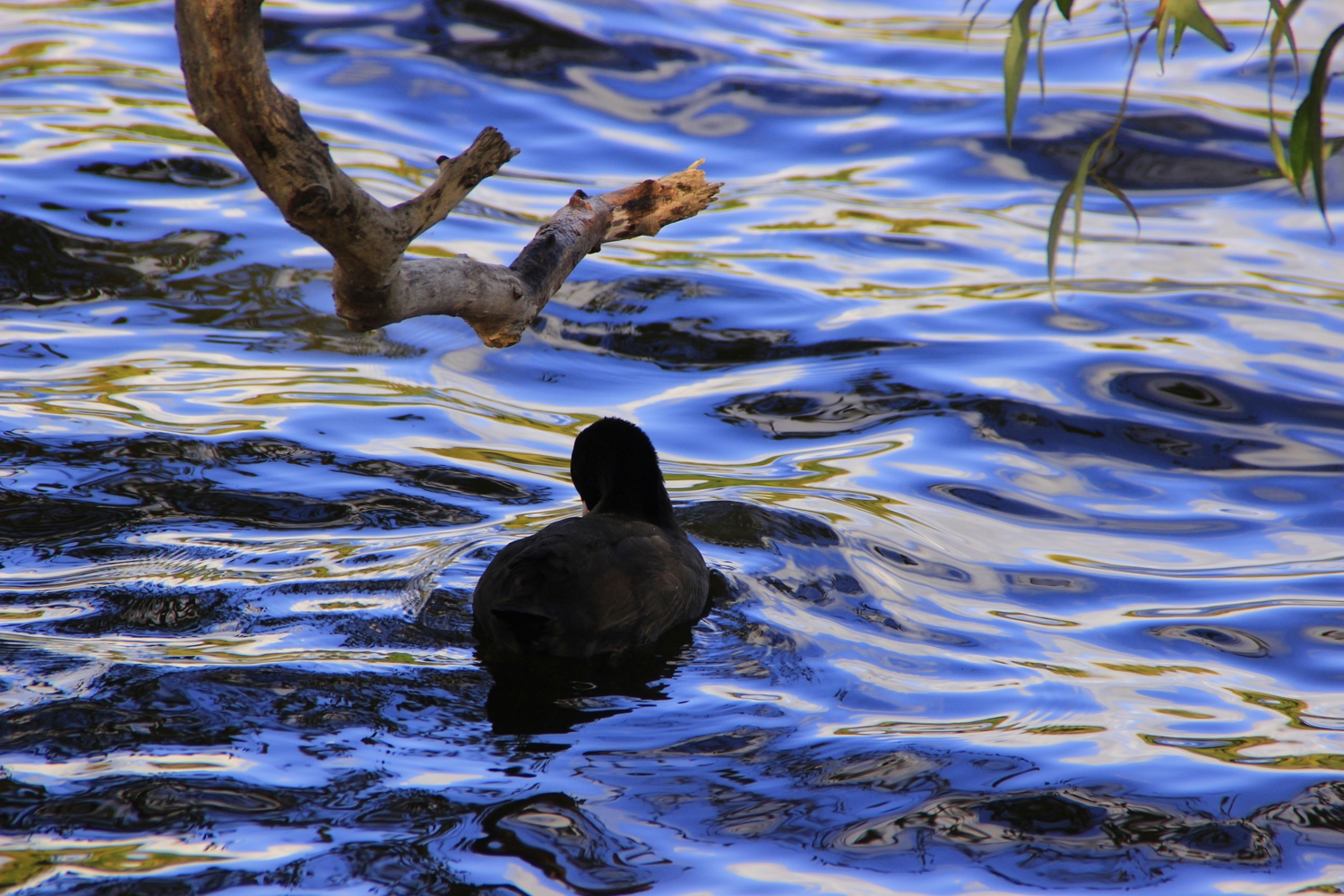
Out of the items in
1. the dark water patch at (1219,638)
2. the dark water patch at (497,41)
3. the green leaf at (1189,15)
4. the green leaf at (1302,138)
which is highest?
the dark water patch at (497,41)

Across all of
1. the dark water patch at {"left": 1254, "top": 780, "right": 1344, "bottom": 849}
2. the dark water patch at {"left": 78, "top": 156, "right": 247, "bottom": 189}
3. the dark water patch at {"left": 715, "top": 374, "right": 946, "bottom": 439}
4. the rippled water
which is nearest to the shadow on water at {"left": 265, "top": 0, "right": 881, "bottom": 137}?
the rippled water

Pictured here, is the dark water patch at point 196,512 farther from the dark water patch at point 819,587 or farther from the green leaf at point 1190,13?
the green leaf at point 1190,13

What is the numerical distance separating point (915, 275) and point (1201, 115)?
235 inches

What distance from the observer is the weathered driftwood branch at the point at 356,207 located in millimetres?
2854

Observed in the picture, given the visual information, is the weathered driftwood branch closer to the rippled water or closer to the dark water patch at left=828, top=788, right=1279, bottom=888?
the rippled water

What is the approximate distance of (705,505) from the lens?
7133 millimetres

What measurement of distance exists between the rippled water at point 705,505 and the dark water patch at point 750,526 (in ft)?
0.10

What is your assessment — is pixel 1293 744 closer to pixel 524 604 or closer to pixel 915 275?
pixel 524 604

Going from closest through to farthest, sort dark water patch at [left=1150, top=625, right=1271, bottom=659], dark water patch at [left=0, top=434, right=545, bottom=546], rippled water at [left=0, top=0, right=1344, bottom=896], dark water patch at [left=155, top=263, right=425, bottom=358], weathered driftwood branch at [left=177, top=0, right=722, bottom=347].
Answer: weathered driftwood branch at [left=177, top=0, right=722, bottom=347]
rippled water at [left=0, top=0, right=1344, bottom=896]
dark water patch at [left=1150, top=625, right=1271, bottom=659]
dark water patch at [left=0, top=434, right=545, bottom=546]
dark water patch at [left=155, top=263, right=425, bottom=358]

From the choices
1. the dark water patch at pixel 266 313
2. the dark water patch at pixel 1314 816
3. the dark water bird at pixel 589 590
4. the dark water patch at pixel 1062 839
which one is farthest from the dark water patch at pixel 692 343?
the dark water patch at pixel 1062 839

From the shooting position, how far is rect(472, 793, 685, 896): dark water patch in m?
3.77

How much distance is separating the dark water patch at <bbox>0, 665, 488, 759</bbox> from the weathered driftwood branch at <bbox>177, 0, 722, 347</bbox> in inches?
54.2

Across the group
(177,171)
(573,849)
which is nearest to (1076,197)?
(573,849)

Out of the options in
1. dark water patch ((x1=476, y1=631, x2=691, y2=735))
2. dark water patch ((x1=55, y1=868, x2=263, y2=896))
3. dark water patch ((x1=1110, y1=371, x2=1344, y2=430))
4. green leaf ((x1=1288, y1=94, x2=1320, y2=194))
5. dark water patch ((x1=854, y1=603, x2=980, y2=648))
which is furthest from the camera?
dark water patch ((x1=1110, y1=371, x2=1344, y2=430))
